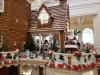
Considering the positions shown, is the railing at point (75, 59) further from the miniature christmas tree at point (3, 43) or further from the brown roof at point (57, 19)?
the miniature christmas tree at point (3, 43)

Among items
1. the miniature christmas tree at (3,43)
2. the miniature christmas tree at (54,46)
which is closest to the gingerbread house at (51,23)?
the miniature christmas tree at (54,46)

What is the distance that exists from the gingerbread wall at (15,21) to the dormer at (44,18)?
1000 millimetres

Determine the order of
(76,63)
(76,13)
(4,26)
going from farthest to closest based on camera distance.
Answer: (76,13) → (4,26) → (76,63)

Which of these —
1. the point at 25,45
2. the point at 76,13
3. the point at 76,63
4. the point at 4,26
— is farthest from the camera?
the point at 76,13

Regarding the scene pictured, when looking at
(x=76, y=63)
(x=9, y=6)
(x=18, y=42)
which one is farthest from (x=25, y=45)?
(x=76, y=63)

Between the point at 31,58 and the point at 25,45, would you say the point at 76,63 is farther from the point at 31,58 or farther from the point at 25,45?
the point at 25,45

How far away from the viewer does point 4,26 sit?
26.9 feet

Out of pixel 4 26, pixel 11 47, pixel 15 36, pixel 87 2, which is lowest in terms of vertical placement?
pixel 11 47

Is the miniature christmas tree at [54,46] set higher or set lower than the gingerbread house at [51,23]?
lower

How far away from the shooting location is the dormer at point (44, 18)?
9711mm

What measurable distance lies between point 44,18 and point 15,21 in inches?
81.8

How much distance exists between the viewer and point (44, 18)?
32.6 ft

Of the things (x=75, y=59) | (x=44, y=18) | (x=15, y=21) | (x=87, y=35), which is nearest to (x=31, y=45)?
(x=15, y=21)

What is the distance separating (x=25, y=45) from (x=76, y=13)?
5786 millimetres
